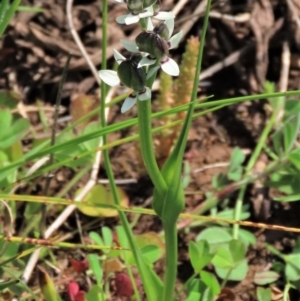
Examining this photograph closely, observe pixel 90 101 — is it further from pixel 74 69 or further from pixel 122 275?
pixel 122 275

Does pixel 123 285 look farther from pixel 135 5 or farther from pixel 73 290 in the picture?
pixel 135 5

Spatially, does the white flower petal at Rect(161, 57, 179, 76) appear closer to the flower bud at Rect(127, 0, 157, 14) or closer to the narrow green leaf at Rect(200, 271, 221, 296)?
the flower bud at Rect(127, 0, 157, 14)

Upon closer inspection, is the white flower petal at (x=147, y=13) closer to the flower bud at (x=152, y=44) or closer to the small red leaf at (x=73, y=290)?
the flower bud at (x=152, y=44)

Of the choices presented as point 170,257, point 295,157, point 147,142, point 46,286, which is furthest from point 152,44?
point 295,157

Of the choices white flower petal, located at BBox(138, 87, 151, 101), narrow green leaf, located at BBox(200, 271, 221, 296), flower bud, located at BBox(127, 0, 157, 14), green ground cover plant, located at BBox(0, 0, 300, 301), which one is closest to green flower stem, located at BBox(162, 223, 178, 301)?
green ground cover plant, located at BBox(0, 0, 300, 301)

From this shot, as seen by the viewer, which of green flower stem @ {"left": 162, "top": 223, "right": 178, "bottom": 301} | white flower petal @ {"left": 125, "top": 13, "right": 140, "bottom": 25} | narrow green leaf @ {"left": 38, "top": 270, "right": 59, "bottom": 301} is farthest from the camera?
narrow green leaf @ {"left": 38, "top": 270, "right": 59, "bottom": 301}

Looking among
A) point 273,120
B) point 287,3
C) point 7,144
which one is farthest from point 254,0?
point 7,144

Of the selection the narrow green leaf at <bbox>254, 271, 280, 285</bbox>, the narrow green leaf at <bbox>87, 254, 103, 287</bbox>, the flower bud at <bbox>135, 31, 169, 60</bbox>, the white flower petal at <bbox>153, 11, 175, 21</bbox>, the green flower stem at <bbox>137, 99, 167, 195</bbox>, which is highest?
the white flower petal at <bbox>153, 11, 175, 21</bbox>
